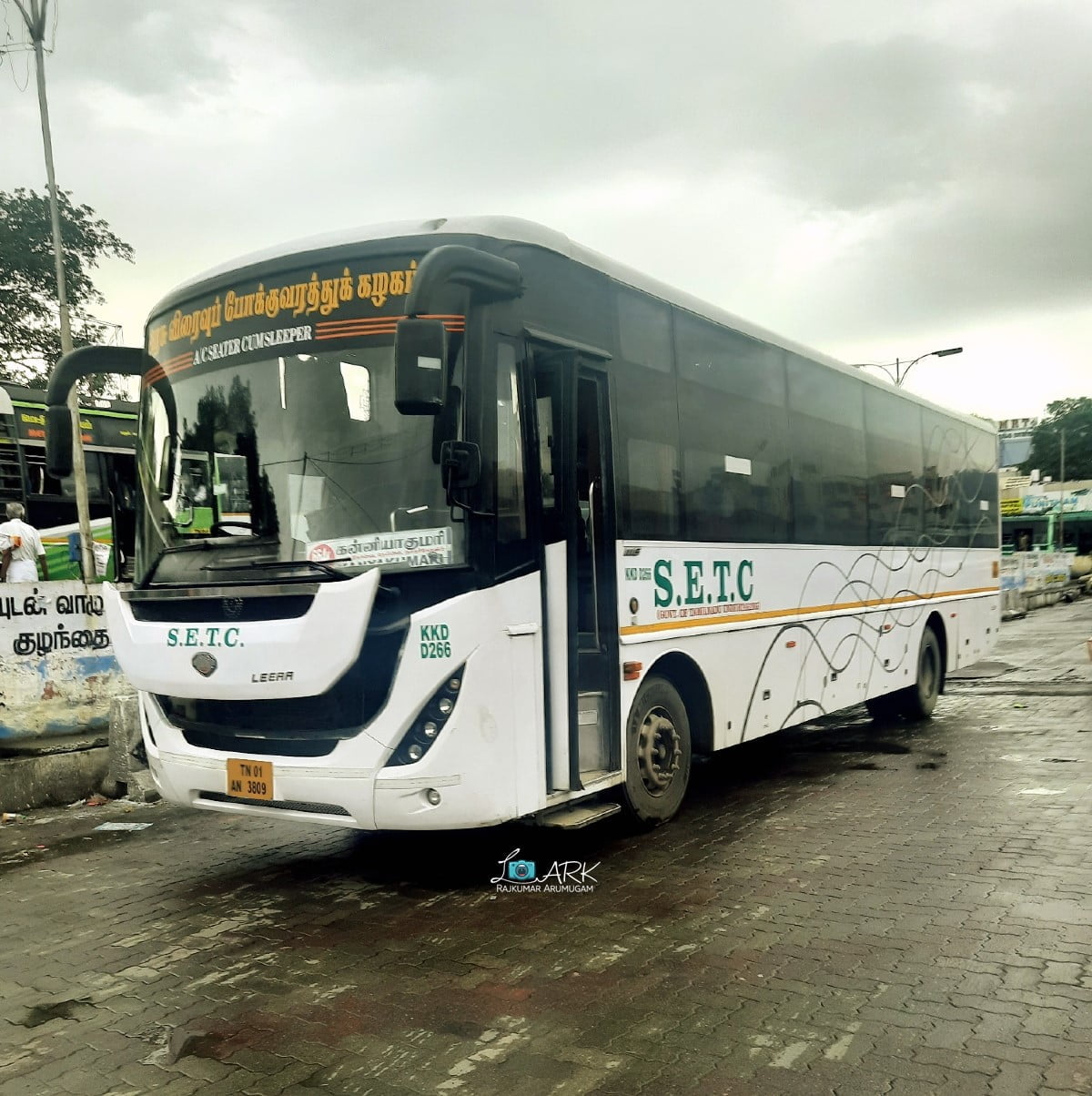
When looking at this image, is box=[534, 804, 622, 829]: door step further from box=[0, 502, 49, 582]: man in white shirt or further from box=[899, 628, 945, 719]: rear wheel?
box=[0, 502, 49, 582]: man in white shirt

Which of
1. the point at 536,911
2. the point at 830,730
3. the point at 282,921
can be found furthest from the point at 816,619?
the point at 282,921

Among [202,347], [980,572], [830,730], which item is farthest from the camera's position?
[980,572]

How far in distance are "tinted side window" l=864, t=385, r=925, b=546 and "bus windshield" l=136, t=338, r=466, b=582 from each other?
21.1 feet

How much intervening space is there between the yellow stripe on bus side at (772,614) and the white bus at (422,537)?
5 cm

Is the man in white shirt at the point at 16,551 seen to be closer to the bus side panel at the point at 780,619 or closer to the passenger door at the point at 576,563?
the bus side panel at the point at 780,619

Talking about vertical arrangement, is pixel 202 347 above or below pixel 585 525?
above

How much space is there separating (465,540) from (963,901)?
3123mm

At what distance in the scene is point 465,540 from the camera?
5.52 metres

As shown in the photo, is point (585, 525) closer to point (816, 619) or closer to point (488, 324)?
point (488, 324)

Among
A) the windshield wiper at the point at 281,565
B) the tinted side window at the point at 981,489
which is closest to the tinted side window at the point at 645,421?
the windshield wiper at the point at 281,565

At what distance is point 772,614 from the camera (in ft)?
28.3

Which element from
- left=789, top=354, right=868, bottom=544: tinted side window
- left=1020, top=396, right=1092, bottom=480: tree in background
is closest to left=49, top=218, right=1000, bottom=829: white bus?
left=789, top=354, right=868, bottom=544: tinted side window

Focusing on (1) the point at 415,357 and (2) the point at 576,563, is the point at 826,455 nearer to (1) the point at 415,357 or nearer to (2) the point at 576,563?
(2) the point at 576,563
